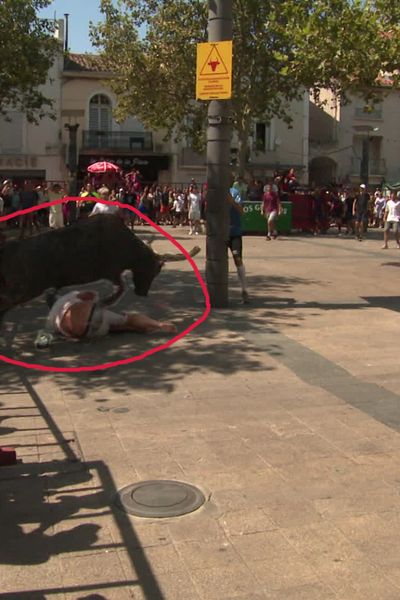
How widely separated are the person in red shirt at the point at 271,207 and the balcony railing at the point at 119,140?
21.0 metres

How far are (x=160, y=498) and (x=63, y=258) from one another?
1537mm

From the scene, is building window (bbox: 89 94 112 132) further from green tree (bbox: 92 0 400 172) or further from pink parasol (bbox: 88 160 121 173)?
pink parasol (bbox: 88 160 121 173)

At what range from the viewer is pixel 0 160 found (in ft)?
134

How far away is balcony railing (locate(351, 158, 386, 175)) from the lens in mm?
48156

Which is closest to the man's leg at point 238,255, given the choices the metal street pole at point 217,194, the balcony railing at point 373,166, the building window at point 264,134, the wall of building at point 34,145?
the metal street pole at point 217,194

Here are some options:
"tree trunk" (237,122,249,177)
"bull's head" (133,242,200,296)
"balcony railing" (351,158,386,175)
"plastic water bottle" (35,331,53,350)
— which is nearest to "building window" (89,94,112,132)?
"tree trunk" (237,122,249,177)

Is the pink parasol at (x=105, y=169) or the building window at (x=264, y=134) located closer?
the pink parasol at (x=105, y=169)

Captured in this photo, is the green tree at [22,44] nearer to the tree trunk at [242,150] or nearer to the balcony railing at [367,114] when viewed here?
the tree trunk at [242,150]

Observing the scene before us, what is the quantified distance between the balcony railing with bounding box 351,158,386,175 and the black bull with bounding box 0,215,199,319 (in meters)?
46.2

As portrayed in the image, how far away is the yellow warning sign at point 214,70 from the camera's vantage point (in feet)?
29.4

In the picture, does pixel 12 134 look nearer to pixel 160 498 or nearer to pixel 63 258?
pixel 63 258

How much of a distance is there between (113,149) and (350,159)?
17.1 meters

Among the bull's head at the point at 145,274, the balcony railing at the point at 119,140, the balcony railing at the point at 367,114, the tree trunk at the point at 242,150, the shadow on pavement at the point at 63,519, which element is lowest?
the shadow on pavement at the point at 63,519

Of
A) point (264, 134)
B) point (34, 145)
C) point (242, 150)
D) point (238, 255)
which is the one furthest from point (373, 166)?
point (238, 255)
